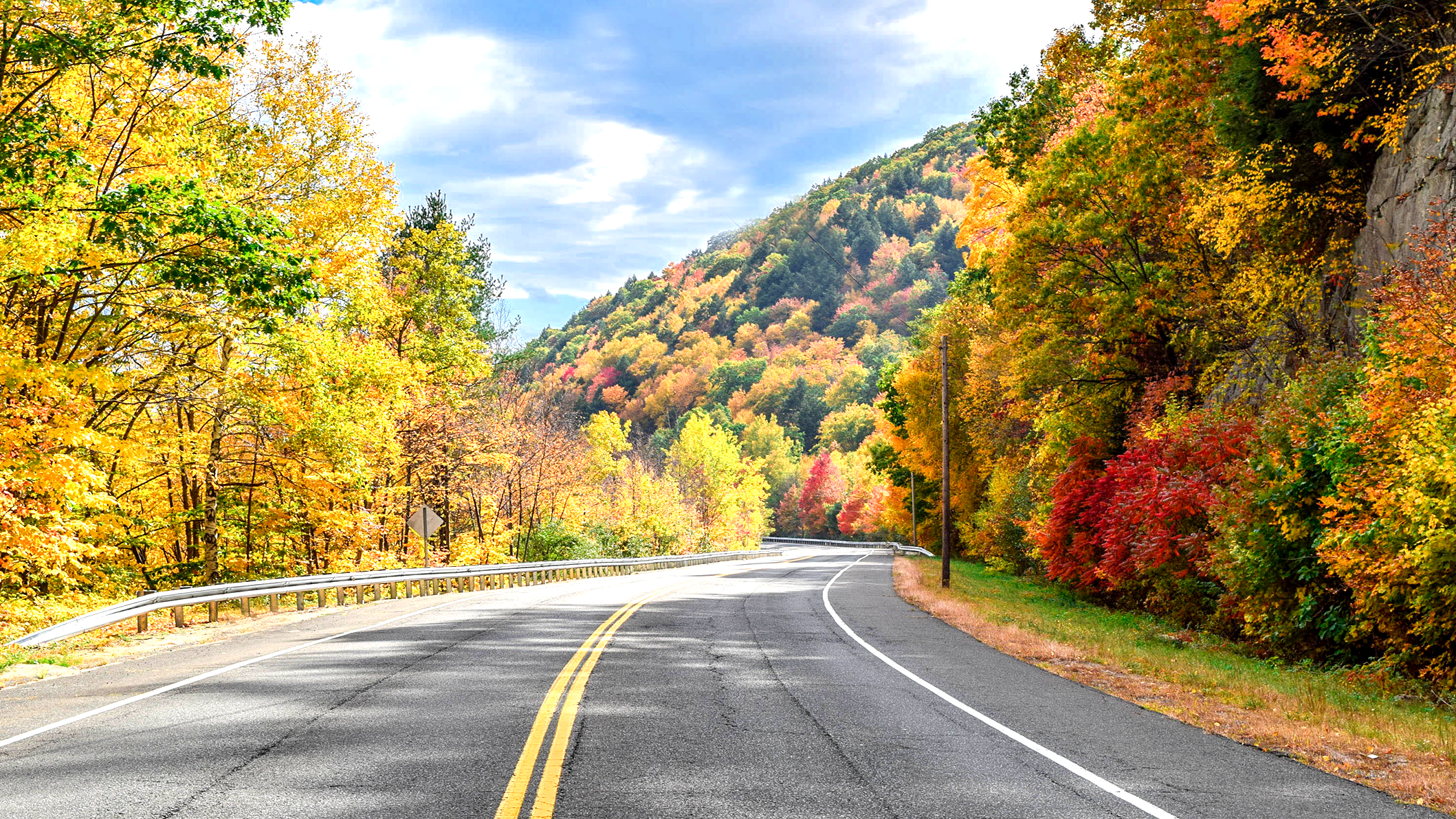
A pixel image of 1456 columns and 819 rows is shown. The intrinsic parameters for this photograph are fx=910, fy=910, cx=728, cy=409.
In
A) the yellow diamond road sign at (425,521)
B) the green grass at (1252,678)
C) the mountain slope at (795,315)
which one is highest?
the mountain slope at (795,315)

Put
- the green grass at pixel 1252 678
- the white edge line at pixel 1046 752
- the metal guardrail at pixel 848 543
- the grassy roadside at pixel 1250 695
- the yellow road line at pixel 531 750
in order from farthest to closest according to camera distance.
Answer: the metal guardrail at pixel 848 543 → the green grass at pixel 1252 678 → the grassy roadside at pixel 1250 695 → the white edge line at pixel 1046 752 → the yellow road line at pixel 531 750

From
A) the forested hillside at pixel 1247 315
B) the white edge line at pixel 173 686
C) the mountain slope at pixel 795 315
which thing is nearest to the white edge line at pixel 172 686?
the white edge line at pixel 173 686

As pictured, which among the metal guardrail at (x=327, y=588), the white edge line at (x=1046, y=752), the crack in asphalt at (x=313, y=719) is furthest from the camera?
the metal guardrail at (x=327, y=588)

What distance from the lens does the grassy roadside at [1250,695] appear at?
7.12m

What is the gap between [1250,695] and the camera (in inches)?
408

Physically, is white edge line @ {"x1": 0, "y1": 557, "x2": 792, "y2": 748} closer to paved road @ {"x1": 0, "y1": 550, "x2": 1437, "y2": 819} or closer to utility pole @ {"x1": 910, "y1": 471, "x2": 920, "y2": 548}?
paved road @ {"x1": 0, "y1": 550, "x2": 1437, "y2": 819}

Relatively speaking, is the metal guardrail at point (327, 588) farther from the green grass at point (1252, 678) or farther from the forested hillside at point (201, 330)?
the green grass at point (1252, 678)

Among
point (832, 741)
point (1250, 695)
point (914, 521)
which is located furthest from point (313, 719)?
point (914, 521)

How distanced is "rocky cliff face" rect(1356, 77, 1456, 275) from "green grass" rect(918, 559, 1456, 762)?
6.57m

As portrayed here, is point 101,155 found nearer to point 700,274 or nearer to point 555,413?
point 555,413

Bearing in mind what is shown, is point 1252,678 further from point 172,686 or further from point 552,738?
point 172,686

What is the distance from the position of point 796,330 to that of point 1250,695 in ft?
457

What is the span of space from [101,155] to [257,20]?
5588 millimetres

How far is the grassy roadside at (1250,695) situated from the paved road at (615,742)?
16.9 inches
